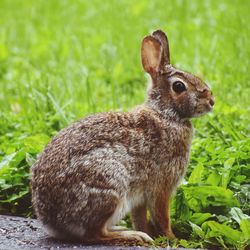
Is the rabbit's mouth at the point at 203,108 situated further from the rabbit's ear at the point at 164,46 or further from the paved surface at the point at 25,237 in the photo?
the paved surface at the point at 25,237

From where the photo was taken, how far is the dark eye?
5.39 m

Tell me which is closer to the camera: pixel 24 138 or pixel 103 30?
pixel 24 138

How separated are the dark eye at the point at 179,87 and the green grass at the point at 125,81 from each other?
0.52 meters

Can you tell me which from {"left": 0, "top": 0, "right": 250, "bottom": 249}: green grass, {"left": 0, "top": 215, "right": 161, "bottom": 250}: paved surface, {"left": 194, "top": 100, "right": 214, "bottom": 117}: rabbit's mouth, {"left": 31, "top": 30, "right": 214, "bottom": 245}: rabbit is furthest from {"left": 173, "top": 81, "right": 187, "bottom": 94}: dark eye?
{"left": 0, "top": 215, "right": 161, "bottom": 250}: paved surface

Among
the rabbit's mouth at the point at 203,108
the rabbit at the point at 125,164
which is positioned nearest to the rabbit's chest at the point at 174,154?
the rabbit at the point at 125,164

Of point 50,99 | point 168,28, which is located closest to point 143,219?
point 50,99

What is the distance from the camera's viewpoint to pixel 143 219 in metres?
5.33

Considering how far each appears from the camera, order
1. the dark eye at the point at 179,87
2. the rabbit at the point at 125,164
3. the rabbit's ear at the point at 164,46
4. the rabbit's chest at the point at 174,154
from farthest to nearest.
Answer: the rabbit's ear at the point at 164,46, the dark eye at the point at 179,87, the rabbit's chest at the point at 174,154, the rabbit at the point at 125,164

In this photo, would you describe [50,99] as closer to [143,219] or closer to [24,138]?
[24,138]

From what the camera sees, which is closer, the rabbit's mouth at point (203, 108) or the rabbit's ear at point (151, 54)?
the rabbit's mouth at point (203, 108)

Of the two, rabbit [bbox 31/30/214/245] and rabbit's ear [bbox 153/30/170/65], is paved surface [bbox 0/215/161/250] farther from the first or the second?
rabbit's ear [bbox 153/30/170/65]

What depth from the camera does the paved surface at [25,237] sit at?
487 centimetres

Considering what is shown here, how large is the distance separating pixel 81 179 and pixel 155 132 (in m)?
0.72

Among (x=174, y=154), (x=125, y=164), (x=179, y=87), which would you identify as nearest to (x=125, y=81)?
(x=179, y=87)
